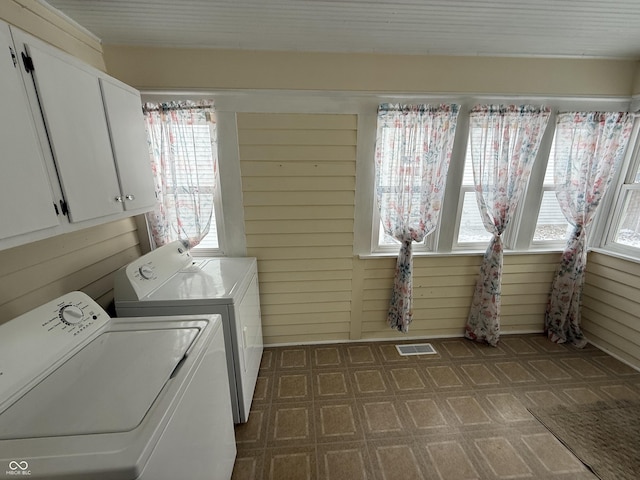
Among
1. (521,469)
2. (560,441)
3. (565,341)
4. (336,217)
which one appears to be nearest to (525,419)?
(560,441)

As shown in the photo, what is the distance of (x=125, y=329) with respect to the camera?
3.81 feet

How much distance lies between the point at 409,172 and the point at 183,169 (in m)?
1.77

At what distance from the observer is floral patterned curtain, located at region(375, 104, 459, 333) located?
197 centimetres

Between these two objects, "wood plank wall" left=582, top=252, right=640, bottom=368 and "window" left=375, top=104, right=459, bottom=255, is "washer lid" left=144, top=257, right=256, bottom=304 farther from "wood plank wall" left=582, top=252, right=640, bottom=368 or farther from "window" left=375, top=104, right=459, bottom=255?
"wood plank wall" left=582, top=252, right=640, bottom=368

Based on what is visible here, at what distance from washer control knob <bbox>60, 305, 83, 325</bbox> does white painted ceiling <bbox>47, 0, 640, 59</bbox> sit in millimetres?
1581

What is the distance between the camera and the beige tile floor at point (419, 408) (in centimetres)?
142

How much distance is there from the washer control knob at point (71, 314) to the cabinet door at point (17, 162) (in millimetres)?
398

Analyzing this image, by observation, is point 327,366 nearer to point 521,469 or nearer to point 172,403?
point 521,469

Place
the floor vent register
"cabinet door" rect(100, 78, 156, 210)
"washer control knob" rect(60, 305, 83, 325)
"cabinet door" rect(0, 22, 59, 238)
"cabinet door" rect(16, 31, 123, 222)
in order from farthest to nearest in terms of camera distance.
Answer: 1. the floor vent register
2. "cabinet door" rect(100, 78, 156, 210)
3. "washer control knob" rect(60, 305, 83, 325)
4. "cabinet door" rect(16, 31, 123, 222)
5. "cabinet door" rect(0, 22, 59, 238)

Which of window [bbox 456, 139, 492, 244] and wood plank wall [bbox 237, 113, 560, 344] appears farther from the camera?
window [bbox 456, 139, 492, 244]

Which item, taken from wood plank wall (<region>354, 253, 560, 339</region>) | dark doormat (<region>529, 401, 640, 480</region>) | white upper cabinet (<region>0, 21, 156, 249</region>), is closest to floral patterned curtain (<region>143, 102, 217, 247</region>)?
white upper cabinet (<region>0, 21, 156, 249</region>)

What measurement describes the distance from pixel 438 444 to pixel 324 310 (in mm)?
1218

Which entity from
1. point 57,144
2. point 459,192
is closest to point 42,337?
point 57,144

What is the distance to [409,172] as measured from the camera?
2061 mm
